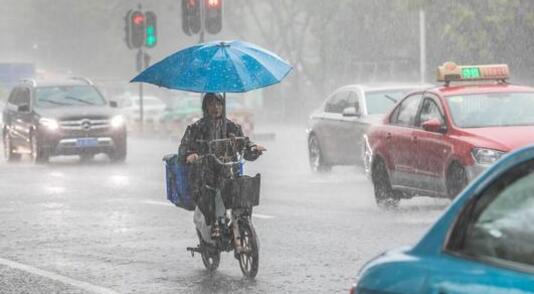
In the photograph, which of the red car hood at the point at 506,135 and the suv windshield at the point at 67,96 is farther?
the suv windshield at the point at 67,96

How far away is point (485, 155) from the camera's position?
14383mm

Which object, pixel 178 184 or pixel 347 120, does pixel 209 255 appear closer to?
pixel 178 184

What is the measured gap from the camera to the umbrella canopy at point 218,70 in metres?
11.0

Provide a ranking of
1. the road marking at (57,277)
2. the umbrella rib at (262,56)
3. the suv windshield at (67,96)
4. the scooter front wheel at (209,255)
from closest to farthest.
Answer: the road marking at (57,277), the scooter front wheel at (209,255), the umbrella rib at (262,56), the suv windshield at (67,96)

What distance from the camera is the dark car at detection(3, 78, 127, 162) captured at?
2838 cm

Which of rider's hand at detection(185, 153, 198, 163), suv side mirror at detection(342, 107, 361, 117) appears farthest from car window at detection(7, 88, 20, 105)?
rider's hand at detection(185, 153, 198, 163)

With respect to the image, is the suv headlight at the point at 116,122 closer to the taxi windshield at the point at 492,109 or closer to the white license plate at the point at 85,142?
the white license plate at the point at 85,142

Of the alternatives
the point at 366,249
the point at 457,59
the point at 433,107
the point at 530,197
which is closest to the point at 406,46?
the point at 457,59

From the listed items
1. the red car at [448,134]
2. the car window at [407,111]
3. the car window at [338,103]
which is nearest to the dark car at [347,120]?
the car window at [338,103]

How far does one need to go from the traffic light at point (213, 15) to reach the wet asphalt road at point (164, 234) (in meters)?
7.65

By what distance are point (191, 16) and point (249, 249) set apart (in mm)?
21433

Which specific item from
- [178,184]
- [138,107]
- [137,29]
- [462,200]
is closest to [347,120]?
[178,184]

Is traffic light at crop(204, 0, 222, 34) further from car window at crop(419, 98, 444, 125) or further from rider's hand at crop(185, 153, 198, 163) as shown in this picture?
rider's hand at crop(185, 153, 198, 163)

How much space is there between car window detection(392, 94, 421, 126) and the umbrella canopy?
5.18 m
